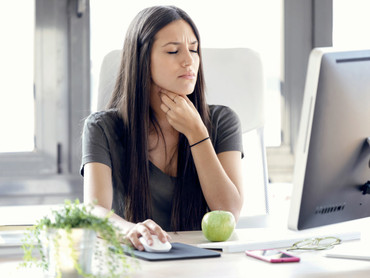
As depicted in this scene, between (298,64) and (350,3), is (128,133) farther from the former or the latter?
(350,3)

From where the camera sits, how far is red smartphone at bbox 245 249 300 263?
1130mm

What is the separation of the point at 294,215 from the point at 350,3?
2217 millimetres

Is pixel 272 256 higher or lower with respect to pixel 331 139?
lower

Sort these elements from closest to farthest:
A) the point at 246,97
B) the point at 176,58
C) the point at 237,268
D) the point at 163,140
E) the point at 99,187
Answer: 1. the point at 237,268
2. the point at 99,187
3. the point at 176,58
4. the point at 163,140
5. the point at 246,97

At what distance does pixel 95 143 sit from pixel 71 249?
910 mm

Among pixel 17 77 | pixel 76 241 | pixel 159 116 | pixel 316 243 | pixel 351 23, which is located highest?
pixel 351 23

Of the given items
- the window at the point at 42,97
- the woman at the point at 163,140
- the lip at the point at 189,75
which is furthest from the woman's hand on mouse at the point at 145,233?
the window at the point at 42,97

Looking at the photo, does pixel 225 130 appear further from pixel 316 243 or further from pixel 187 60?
pixel 316 243

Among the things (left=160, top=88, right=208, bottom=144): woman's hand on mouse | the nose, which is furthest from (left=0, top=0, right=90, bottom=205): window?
the nose

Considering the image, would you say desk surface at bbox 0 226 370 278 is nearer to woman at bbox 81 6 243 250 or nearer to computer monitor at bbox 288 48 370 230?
computer monitor at bbox 288 48 370 230

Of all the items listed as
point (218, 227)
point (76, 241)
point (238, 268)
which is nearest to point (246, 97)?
point (218, 227)

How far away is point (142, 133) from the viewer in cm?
188

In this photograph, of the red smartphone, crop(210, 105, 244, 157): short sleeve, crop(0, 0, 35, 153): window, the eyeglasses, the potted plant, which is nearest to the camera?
the potted plant

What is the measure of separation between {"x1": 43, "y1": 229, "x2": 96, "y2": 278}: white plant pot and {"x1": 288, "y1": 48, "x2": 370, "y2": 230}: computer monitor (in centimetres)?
38
